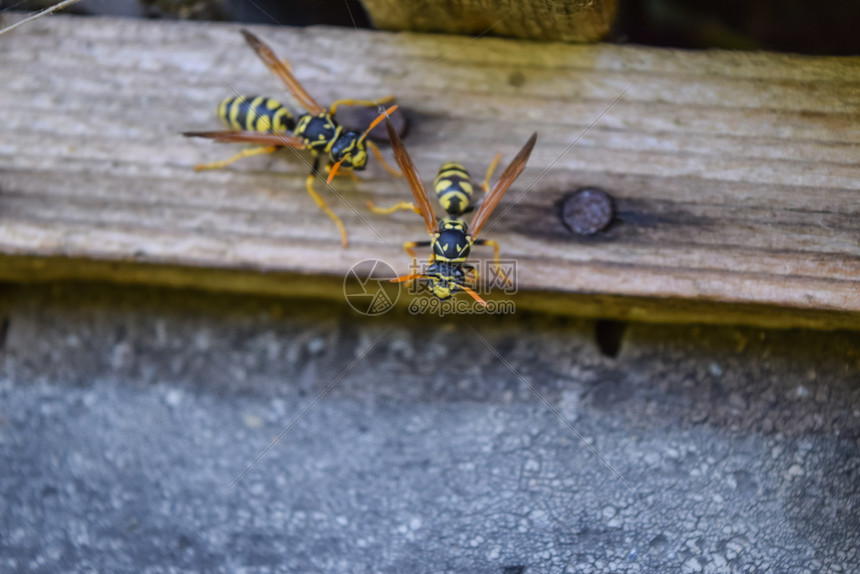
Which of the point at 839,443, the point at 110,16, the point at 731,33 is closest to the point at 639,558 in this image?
the point at 839,443

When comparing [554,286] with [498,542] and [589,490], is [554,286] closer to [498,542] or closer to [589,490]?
[589,490]

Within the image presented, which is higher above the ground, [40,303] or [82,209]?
[82,209]

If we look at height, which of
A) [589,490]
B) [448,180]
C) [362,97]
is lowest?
[589,490]

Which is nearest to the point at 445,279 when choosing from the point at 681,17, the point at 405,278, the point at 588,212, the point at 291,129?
the point at 405,278

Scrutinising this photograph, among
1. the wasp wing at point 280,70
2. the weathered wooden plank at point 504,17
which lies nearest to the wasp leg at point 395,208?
the wasp wing at point 280,70

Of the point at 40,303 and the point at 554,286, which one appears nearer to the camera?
the point at 554,286

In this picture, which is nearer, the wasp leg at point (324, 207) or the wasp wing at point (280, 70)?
the wasp leg at point (324, 207)

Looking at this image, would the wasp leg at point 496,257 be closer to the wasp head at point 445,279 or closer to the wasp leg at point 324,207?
the wasp head at point 445,279

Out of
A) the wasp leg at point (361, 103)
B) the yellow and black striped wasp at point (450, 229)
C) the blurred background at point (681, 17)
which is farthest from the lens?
the blurred background at point (681, 17)
